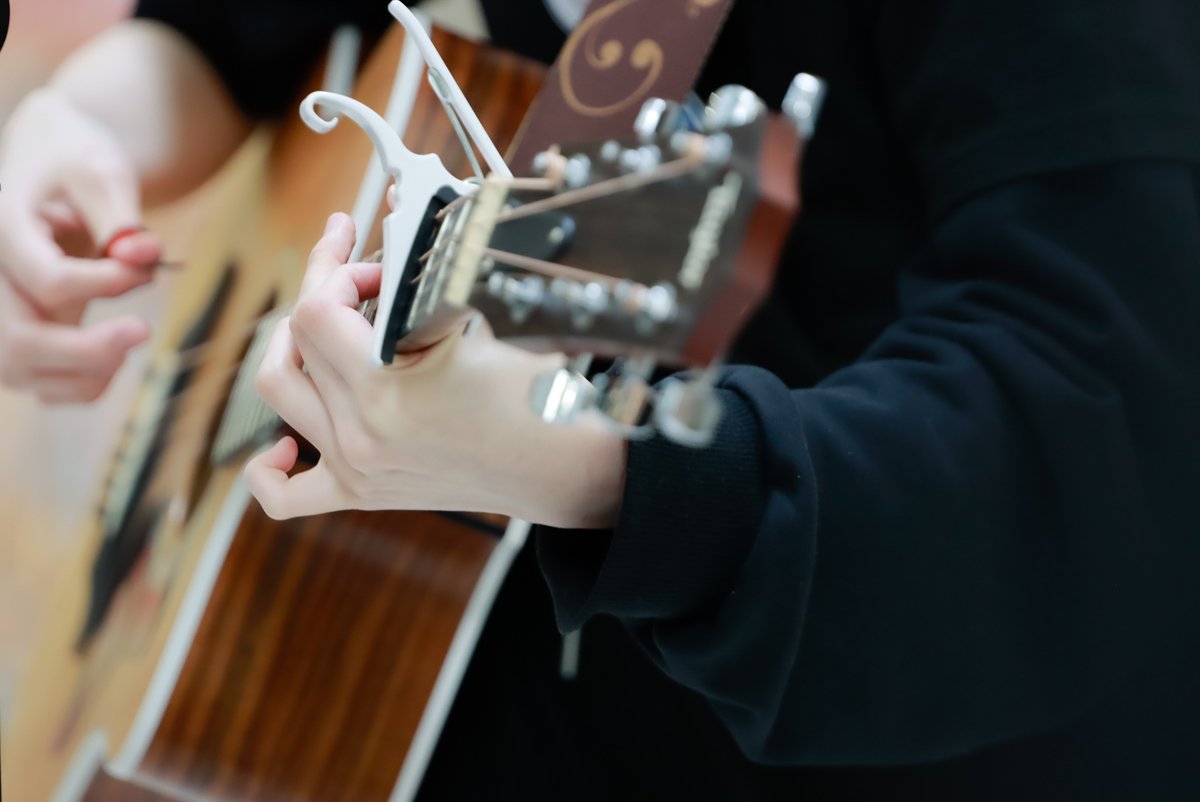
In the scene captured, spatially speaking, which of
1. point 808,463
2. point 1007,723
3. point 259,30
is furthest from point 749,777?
point 259,30

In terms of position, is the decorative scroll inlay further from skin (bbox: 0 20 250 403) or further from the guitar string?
skin (bbox: 0 20 250 403)

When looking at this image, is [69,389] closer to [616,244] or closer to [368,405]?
[368,405]

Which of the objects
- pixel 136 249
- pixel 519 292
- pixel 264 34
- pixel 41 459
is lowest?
pixel 41 459

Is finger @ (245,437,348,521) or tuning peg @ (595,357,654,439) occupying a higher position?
tuning peg @ (595,357,654,439)

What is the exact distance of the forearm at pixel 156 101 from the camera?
2.50 feet

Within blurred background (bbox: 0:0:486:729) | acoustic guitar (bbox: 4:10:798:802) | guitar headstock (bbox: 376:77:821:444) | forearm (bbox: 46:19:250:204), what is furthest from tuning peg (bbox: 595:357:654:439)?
forearm (bbox: 46:19:250:204)

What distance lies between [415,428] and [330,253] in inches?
4.5

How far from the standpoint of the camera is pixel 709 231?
0.87 feet

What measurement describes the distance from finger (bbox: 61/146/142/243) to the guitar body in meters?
0.11

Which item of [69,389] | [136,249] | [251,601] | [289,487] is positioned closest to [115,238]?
[136,249]

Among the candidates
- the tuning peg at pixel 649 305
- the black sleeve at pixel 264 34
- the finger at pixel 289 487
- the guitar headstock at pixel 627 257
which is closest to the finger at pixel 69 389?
the black sleeve at pixel 264 34

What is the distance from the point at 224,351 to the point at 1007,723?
0.54 meters

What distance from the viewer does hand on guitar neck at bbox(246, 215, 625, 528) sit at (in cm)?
36

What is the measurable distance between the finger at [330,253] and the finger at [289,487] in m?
0.07
